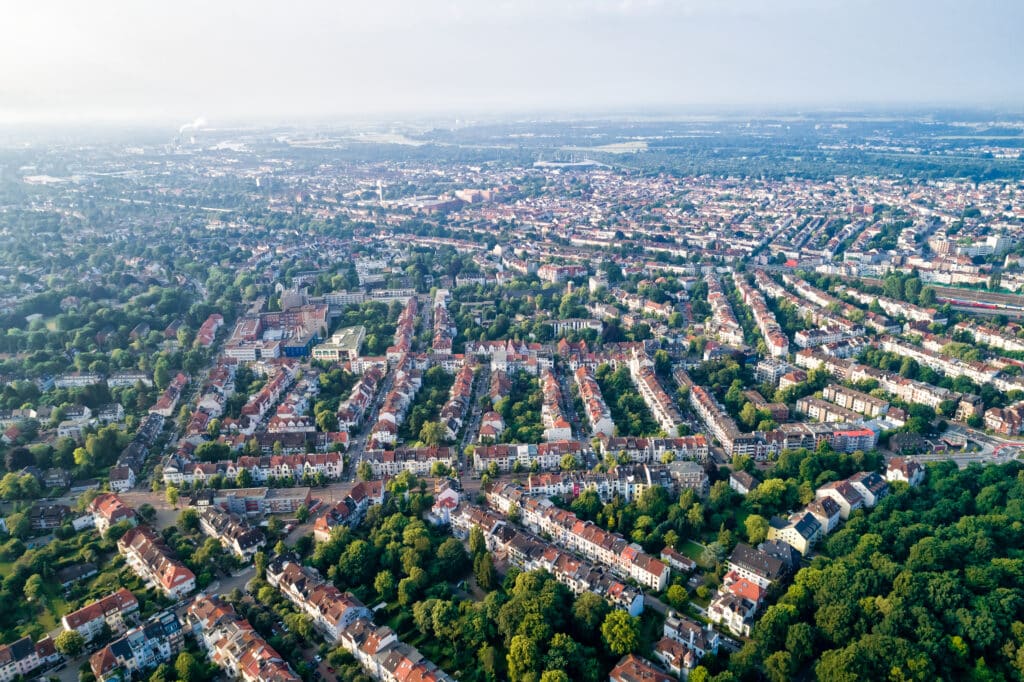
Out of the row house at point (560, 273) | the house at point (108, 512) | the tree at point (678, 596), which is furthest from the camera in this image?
the row house at point (560, 273)

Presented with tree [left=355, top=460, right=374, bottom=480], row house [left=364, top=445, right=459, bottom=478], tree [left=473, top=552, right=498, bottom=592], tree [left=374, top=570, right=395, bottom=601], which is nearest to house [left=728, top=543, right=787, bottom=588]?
tree [left=473, top=552, right=498, bottom=592]

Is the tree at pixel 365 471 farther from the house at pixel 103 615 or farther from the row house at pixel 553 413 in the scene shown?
the house at pixel 103 615

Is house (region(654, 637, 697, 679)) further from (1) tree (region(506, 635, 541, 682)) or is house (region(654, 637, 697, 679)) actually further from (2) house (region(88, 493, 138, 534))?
(2) house (region(88, 493, 138, 534))

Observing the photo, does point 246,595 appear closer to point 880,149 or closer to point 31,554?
point 31,554

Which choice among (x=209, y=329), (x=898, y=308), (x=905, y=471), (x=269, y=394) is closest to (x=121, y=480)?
(x=269, y=394)

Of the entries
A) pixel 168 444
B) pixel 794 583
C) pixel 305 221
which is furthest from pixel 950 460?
pixel 305 221

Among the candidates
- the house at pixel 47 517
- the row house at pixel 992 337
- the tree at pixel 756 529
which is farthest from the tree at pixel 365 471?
the row house at pixel 992 337

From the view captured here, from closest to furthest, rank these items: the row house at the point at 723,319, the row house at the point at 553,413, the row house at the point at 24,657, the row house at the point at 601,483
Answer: the row house at the point at 24,657, the row house at the point at 601,483, the row house at the point at 553,413, the row house at the point at 723,319
